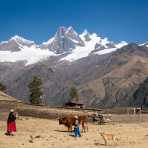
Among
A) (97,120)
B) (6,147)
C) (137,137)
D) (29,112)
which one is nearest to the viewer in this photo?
(6,147)

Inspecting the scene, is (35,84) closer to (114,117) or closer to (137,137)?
(114,117)

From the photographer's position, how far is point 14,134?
1539 inches

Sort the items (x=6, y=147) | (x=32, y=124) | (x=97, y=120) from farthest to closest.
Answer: (x=97, y=120) < (x=32, y=124) < (x=6, y=147)

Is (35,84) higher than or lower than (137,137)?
higher

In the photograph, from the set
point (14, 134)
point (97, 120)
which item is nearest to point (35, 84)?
point (97, 120)

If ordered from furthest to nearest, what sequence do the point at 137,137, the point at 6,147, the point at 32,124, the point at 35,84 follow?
the point at 35,84, the point at 32,124, the point at 137,137, the point at 6,147

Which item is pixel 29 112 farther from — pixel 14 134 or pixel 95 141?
pixel 95 141

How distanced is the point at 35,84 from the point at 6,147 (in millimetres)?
142801

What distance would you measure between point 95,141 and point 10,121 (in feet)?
25.3

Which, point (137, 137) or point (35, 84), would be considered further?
point (35, 84)

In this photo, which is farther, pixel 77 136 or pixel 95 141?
pixel 77 136

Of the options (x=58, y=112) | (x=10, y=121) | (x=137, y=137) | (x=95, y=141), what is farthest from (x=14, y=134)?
(x=58, y=112)

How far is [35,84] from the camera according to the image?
569 feet

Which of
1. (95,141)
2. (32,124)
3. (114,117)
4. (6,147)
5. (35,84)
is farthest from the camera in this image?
(35,84)
